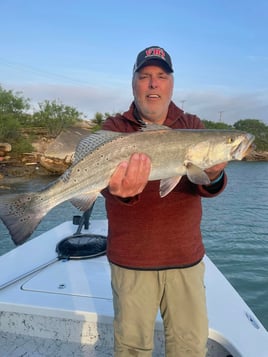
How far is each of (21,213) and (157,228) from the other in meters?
1.09

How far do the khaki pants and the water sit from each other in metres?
4.68

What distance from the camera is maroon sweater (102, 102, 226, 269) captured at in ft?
9.09

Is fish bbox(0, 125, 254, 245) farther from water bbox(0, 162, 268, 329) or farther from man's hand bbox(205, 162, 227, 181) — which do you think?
water bbox(0, 162, 268, 329)

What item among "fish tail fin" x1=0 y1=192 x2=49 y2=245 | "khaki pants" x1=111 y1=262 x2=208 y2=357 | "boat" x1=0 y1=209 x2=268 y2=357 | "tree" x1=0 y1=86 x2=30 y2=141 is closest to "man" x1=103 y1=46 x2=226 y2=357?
"khaki pants" x1=111 y1=262 x2=208 y2=357

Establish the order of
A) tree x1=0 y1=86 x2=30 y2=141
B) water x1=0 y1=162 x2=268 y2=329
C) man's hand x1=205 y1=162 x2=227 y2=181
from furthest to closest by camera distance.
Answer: tree x1=0 y1=86 x2=30 y2=141
water x1=0 y1=162 x2=268 y2=329
man's hand x1=205 y1=162 x2=227 y2=181

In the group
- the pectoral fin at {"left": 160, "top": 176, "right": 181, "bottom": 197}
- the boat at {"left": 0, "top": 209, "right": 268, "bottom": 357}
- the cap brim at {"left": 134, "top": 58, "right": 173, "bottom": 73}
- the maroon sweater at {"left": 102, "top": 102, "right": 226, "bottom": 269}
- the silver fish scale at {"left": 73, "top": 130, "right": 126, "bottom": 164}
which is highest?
the cap brim at {"left": 134, "top": 58, "right": 173, "bottom": 73}

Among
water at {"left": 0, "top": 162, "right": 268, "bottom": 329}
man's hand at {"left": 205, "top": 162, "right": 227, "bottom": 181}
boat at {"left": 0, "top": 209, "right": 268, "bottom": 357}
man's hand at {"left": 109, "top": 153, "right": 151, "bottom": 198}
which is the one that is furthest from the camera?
water at {"left": 0, "top": 162, "right": 268, "bottom": 329}

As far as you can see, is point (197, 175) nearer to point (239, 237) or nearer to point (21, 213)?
point (21, 213)

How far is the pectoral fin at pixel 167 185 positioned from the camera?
2.69 metres

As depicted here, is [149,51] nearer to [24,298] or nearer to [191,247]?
[191,247]

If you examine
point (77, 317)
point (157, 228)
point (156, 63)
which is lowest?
point (77, 317)

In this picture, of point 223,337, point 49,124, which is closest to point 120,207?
point 223,337

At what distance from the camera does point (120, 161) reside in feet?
9.33

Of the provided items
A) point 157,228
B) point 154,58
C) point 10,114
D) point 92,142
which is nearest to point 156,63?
point 154,58
